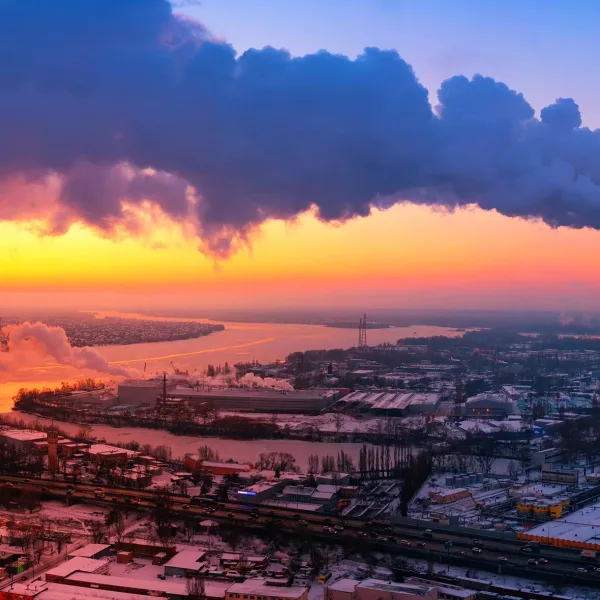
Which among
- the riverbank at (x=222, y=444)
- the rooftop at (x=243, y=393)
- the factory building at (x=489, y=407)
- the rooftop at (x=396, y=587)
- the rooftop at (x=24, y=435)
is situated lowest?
the riverbank at (x=222, y=444)

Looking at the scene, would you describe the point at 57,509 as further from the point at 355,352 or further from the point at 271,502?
the point at 355,352

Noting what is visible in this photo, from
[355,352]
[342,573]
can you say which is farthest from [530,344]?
[342,573]

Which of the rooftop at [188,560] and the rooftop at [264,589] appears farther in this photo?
the rooftop at [188,560]

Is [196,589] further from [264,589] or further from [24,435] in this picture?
[24,435]

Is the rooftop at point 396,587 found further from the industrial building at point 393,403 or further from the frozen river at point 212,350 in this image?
the frozen river at point 212,350

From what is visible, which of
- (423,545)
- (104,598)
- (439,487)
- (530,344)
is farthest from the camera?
(530,344)

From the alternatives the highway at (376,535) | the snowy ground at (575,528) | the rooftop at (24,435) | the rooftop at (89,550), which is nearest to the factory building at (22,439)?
the rooftop at (24,435)

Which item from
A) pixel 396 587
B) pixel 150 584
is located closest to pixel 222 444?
pixel 150 584
